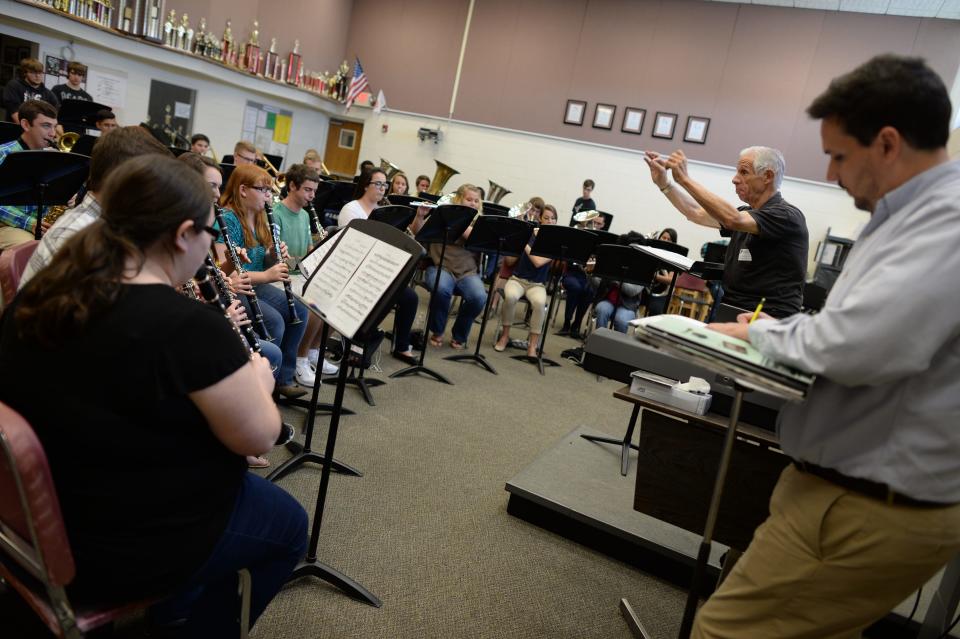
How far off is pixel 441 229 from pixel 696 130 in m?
7.61

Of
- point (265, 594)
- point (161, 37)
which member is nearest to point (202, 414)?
point (265, 594)

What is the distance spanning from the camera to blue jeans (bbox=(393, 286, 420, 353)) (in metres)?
4.48

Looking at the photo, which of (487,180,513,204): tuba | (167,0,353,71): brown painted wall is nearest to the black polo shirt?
(487,180,513,204): tuba

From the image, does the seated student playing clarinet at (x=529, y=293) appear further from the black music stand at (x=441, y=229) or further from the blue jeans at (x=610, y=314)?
the black music stand at (x=441, y=229)

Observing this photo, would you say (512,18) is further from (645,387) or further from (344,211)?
(645,387)

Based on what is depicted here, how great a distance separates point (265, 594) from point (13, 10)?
751 centimetres

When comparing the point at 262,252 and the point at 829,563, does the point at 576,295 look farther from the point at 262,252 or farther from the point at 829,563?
the point at 829,563

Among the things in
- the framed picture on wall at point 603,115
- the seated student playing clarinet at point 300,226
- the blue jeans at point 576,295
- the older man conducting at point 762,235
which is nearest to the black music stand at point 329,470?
the older man conducting at point 762,235

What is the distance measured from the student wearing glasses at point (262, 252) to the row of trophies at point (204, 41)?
5361 mm

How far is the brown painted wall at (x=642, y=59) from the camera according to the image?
9.67 m

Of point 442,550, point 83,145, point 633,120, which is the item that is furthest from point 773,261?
point 633,120

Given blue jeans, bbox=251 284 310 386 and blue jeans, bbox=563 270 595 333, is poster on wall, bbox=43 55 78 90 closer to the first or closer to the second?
blue jeans, bbox=251 284 310 386

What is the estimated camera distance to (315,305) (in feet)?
6.48

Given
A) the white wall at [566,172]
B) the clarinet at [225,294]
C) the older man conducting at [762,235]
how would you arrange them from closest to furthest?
the clarinet at [225,294], the older man conducting at [762,235], the white wall at [566,172]
